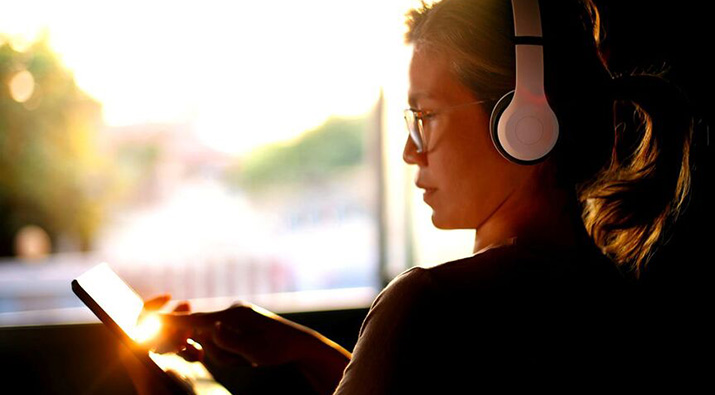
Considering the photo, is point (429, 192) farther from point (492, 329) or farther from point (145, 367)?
point (145, 367)

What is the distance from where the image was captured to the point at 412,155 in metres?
0.82

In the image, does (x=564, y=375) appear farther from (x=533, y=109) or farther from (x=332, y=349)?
(x=332, y=349)

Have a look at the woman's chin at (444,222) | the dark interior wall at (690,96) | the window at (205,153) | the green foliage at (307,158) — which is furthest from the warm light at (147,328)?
the green foliage at (307,158)

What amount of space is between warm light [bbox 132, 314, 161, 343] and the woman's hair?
445 millimetres

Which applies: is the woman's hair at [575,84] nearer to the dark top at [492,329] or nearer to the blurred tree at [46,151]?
the dark top at [492,329]

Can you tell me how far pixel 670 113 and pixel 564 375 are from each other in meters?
0.38

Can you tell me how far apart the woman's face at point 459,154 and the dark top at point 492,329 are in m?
0.10

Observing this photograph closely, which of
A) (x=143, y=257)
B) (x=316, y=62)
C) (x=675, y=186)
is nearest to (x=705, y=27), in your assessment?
(x=675, y=186)

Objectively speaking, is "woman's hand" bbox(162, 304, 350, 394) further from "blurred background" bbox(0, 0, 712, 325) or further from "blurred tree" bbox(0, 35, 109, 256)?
"blurred tree" bbox(0, 35, 109, 256)

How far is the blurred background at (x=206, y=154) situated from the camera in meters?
2.75

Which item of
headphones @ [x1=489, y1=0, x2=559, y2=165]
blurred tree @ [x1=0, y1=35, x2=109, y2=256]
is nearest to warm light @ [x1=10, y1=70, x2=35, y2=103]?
blurred tree @ [x1=0, y1=35, x2=109, y2=256]

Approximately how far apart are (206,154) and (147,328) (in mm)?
3139

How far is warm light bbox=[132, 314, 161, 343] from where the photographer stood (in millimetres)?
737

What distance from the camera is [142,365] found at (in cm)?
67
